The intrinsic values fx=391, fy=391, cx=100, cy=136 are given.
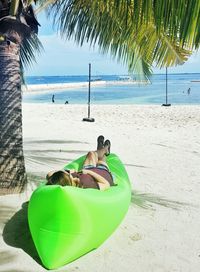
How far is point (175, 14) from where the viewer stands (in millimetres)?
3307

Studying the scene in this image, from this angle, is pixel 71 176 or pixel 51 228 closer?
pixel 51 228

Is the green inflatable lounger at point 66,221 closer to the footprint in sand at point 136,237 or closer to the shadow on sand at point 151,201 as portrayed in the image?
the footprint in sand at point 136,237

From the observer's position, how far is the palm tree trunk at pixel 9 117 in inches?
175

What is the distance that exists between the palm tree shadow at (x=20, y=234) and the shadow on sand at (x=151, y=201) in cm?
147

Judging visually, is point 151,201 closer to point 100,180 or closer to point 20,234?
point 100,180

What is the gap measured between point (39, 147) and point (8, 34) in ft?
13.5

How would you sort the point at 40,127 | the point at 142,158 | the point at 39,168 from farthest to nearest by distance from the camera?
the point at 40,127, the point at 142,158, the point at 39,168

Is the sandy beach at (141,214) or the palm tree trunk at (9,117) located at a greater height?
the palm tree trunk at (9,117)

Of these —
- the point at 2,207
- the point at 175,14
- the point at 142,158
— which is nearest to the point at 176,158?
the point at 142,158

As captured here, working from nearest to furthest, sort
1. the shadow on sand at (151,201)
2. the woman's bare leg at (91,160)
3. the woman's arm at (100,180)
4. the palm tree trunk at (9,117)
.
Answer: the woman's arm at (100,180), the palm tree trunk at (9,117), the woman's bare leg at (91,160), the shadow on sand at (151,201)

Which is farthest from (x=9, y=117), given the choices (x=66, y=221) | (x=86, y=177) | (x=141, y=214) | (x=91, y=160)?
(x=141, y=214)

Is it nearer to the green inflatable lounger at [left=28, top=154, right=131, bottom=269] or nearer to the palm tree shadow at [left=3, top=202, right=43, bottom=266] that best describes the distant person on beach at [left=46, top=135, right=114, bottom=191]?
the green inflatable lounger at [left=28, top=154, right=131, bottom=269]

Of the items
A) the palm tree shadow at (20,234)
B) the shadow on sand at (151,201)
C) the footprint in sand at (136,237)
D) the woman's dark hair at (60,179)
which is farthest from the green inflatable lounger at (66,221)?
the shadow on sand at (151,201)

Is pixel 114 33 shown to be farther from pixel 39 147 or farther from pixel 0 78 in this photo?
pixel 39 147
